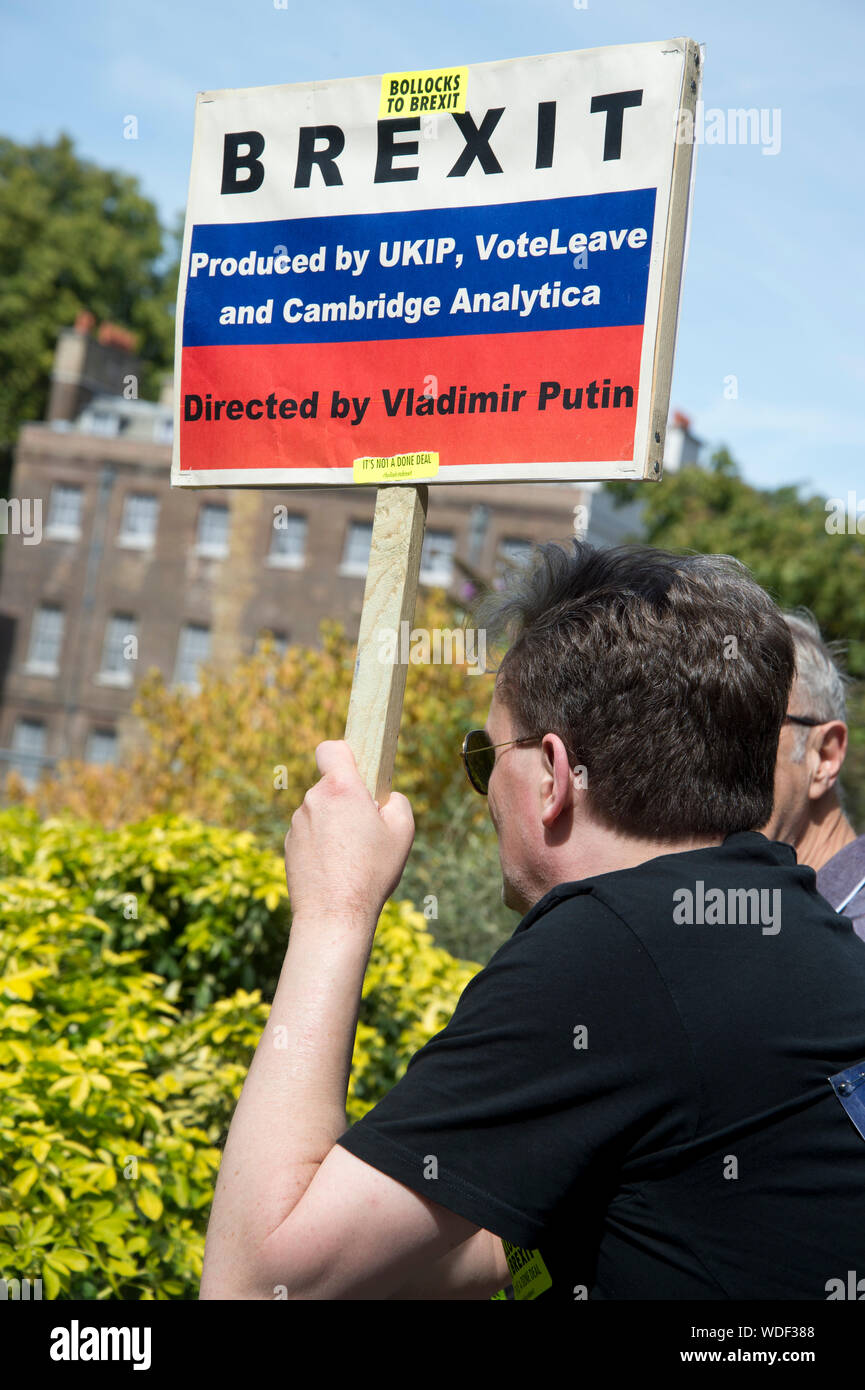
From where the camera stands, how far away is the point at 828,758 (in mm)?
3236

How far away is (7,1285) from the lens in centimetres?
225

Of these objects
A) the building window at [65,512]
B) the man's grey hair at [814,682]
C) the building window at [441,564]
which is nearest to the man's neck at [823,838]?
the man's grey hair at [814,682]

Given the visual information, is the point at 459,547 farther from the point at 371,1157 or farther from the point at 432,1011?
the point at 371,1157

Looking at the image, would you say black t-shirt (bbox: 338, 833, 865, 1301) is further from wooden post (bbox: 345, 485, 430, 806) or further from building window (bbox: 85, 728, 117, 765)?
building window (bbox: 85, 728, 117, 765)

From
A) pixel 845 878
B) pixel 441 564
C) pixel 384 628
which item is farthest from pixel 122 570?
pixel 384 628

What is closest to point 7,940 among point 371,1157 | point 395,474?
point 395,474

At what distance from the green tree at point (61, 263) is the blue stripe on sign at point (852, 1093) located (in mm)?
38609

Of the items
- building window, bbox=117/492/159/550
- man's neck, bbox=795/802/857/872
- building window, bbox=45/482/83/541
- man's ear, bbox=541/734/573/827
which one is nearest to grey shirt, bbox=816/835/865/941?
man's neck, bbox=795/802/857/872

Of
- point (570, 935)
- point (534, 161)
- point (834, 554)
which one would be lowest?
point (570, 935)

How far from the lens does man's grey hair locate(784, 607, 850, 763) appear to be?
3229 mm

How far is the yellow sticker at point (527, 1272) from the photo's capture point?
1.51m

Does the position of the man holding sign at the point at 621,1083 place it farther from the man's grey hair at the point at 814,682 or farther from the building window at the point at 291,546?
the building window at the point at 291,546

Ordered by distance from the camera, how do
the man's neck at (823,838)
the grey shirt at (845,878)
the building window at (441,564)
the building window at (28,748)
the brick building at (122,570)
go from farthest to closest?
the building window at (28,748) < the brick building at (122,570) < the building window at (441,564) < the man's neck at (823,838) < the grey shirt at (845,878)
